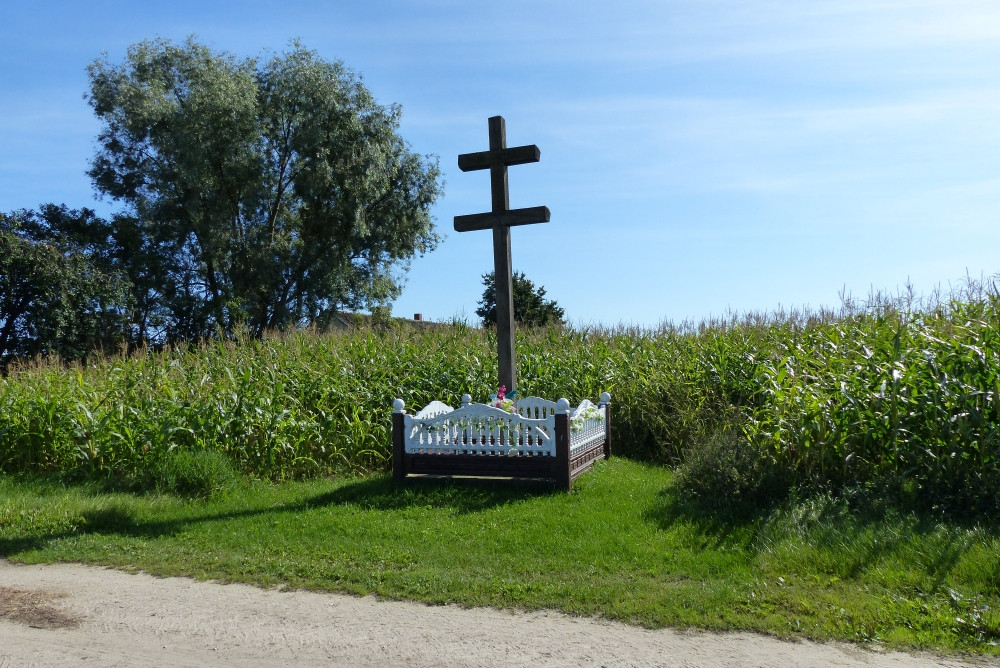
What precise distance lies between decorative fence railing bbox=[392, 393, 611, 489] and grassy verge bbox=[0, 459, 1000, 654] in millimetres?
275

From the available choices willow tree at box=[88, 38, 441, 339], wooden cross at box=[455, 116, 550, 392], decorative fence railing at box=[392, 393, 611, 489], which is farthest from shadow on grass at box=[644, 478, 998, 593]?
willow tree at box=[88, 38, 441, 339]

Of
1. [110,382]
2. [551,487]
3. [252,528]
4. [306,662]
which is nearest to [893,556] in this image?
[551,487]

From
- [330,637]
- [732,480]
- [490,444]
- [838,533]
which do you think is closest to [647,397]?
[490,444]

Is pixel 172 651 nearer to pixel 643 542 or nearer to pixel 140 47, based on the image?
pixel 643 542

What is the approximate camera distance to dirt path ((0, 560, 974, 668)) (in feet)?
15.0

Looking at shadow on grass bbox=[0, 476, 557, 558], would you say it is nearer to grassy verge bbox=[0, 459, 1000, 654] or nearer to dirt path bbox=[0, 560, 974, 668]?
grassy verge bbox=[0, 459, 1000, 654]

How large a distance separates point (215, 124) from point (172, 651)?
84.5 ft

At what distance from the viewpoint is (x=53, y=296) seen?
974 inches

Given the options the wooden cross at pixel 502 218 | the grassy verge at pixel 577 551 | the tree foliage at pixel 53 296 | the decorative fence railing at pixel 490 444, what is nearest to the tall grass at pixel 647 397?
the grassy verge at pixel 577 551

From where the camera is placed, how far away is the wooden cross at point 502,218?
9.85 m

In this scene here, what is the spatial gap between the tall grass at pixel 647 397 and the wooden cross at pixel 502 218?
2433 mm

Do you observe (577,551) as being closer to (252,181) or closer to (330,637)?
(330,637)

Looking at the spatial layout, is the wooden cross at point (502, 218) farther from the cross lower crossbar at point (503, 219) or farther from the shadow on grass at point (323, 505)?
the shadow on grass at point (323, 505)

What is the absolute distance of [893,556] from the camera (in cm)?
607
